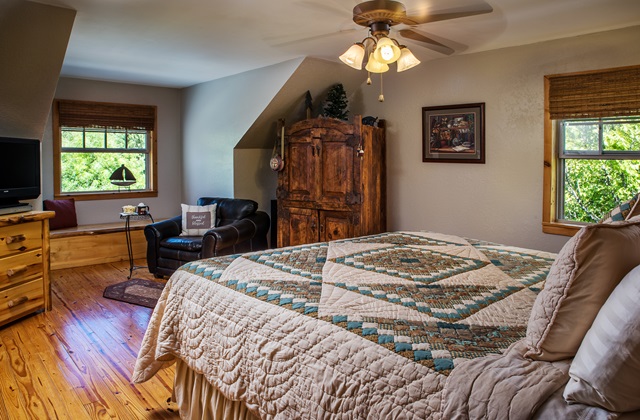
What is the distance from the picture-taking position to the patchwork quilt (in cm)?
132

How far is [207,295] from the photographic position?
2.08 m

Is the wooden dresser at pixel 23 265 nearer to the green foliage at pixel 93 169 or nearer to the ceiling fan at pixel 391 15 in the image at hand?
the green foliage at pixel 93 169

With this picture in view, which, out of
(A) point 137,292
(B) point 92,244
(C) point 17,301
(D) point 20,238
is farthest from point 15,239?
(B) point 92,244

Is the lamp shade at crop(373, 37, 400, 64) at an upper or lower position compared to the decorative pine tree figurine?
lower

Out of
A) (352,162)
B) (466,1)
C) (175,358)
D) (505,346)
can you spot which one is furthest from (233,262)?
(352,162)

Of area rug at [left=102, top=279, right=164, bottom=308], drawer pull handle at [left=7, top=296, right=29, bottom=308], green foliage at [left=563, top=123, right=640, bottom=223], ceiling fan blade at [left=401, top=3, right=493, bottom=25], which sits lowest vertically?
area rug at [left=102, top=279, right=164, bottom=308]

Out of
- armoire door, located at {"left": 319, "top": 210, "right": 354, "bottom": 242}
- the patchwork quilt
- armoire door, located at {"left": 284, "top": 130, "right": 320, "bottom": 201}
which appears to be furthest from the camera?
armoire door, located at {"left": 284, "top": 130, "right": 320, "bottom": 201}

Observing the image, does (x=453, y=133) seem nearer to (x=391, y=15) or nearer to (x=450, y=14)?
(x=450, y=14)

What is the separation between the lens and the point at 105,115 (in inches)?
251

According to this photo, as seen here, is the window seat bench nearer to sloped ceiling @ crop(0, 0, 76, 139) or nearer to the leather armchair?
the leather armchair

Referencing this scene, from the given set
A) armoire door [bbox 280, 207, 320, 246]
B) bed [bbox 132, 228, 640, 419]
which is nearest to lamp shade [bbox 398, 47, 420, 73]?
bed [bbox 132, 228, 640, 419]

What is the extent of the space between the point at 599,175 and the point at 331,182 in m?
2.38

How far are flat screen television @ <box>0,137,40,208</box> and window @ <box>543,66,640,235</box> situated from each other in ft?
14.4

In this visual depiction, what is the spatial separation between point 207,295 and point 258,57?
11.2 ft
